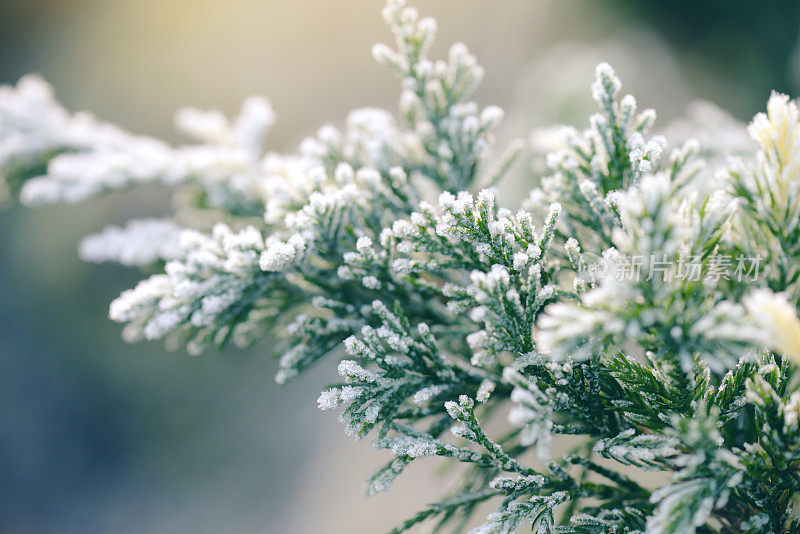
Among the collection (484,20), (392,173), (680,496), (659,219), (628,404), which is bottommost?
(680,496)

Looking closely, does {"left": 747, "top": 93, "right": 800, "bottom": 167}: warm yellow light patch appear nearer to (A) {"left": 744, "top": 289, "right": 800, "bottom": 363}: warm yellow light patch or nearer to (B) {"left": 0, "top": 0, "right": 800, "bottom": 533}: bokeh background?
(A) {"left": 744, "top": 289, "right": 800, "bottom": 363}: warm yellow light patch

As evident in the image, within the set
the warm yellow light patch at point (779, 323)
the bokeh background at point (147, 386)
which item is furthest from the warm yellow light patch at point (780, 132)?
the bokeh background at point (147, 386)

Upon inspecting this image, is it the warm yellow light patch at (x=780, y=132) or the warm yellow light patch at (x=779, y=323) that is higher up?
the warm yellow light patch at (x=780, y=132)

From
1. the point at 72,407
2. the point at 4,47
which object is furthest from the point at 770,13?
the point at 4,47

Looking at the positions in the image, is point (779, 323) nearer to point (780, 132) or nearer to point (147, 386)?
point (780, 132)

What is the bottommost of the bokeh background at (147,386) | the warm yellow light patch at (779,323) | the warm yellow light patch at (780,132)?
the warm yellow light patch at (779,323)

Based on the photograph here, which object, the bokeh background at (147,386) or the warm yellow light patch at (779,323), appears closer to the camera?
the warm yellow light patch at (779,323)

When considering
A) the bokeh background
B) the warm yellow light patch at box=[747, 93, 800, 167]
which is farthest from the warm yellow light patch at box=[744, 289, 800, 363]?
the bokeh background

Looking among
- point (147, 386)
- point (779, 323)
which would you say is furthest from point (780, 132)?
point (147, 386)

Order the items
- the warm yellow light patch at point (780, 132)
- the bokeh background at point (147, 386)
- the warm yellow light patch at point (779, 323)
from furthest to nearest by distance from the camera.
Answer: the bokeh background at point (147, 386)
the warm yellow light patch at point (780, 132)
the warm yellow light patch at point (779, 323)

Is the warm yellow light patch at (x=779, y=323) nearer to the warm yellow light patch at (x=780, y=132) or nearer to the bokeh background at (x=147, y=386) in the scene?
the warm yellow light patch at (x=780, y=132)

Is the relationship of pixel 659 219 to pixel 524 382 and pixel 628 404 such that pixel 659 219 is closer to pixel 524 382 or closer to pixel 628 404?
pixel 524 382
